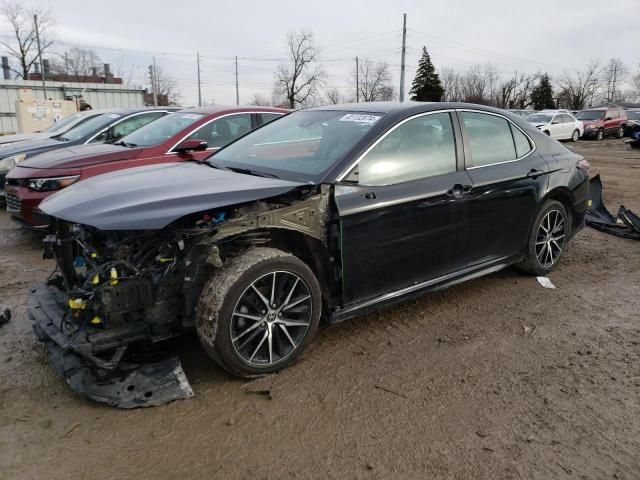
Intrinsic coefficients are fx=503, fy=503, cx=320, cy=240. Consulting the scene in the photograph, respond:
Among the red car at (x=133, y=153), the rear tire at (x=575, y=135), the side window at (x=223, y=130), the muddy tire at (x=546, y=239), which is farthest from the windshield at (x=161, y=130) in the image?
the rear tire at (x=575, y=135)

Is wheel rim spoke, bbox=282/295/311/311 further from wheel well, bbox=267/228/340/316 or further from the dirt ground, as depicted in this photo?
the dirt ground

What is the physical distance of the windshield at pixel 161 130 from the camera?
646cm

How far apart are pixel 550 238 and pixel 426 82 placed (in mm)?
53132

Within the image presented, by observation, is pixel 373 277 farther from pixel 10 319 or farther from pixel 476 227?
pixel 10 319

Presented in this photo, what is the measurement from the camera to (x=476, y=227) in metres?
4.04

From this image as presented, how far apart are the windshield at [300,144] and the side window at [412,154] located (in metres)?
0.18

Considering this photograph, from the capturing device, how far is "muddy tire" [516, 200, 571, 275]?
4676 mm

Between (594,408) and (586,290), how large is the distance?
6.94 feet

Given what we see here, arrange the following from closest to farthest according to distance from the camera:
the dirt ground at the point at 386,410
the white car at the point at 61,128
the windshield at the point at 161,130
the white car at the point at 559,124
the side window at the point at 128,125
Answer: the dirt ground at the point at 386,410 → the windshield at the point at 161,130 → the side window at the point at 128,125 → the white car at the point at 61,128 → the white car at the point at 559,124

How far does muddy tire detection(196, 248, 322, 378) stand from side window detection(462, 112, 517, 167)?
187 centimetres

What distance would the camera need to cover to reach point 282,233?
10.8 feet

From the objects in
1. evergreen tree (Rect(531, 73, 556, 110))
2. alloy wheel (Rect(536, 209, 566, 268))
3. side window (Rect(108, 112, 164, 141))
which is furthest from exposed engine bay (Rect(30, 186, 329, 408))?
evergreen tree (Rect(531, 73, 556, 110))

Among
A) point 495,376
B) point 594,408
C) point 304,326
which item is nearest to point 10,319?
point 304,326

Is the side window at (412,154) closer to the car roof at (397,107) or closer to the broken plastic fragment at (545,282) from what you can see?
the car roof at (397,107)
